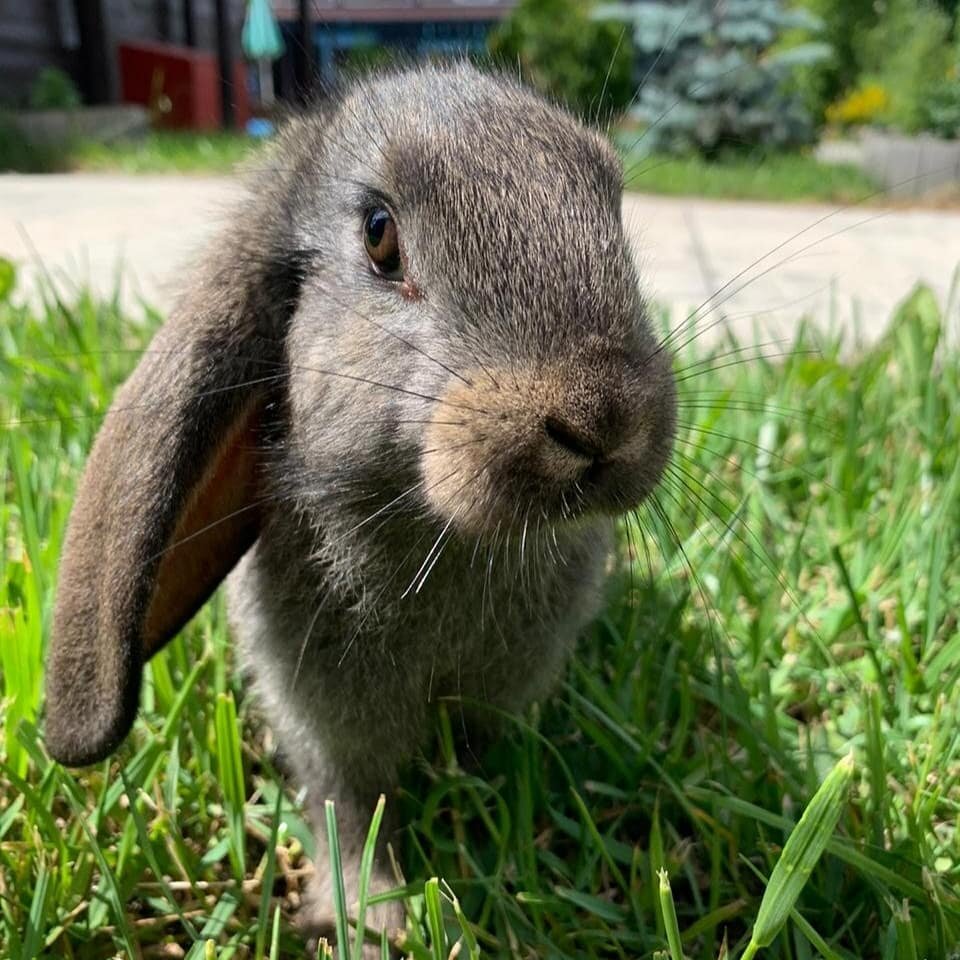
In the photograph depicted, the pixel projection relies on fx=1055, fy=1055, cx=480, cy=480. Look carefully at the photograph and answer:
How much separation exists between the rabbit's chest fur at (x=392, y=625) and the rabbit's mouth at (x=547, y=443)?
21 cm

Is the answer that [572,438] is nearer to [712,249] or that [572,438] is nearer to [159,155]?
[712,249]

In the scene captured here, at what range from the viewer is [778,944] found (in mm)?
1455

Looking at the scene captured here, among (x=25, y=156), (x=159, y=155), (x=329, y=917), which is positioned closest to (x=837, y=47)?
(x=159, y=155)

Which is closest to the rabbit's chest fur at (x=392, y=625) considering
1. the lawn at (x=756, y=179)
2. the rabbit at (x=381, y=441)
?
the rabbit at (x=381, y=441)

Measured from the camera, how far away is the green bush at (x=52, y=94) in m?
11.7

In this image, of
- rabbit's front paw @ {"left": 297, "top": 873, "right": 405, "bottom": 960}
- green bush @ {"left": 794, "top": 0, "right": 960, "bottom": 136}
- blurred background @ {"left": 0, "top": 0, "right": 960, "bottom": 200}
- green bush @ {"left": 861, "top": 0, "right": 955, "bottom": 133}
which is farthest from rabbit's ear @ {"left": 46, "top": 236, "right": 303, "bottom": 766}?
green bush @ {"left": 861, "top": 0, "right": 955, "bottom": 133}

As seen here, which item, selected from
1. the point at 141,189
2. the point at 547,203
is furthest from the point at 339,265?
the point at 141,189

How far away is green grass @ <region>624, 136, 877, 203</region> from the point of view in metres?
8.10

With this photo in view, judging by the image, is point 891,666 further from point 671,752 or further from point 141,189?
point 141,189

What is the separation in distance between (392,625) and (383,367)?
1.40ft

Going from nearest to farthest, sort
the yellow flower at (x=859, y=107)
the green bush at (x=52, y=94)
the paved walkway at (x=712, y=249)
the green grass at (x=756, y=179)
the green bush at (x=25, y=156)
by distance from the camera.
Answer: the paved walkway at (x=712, y=249) → the green grass at (x=756, y=179) → the green bush at (x=25, y=156) → the green bush at (x=52, y=94) → the yellow flower at (x=859, y=107)

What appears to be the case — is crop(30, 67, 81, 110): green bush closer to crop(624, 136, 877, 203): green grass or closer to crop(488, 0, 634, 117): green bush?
crop(488, 0, 634, 117): green bush

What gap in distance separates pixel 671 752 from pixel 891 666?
555mm

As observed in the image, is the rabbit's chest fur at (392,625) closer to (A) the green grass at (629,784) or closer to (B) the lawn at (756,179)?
(A) the green grass at (629,784)
